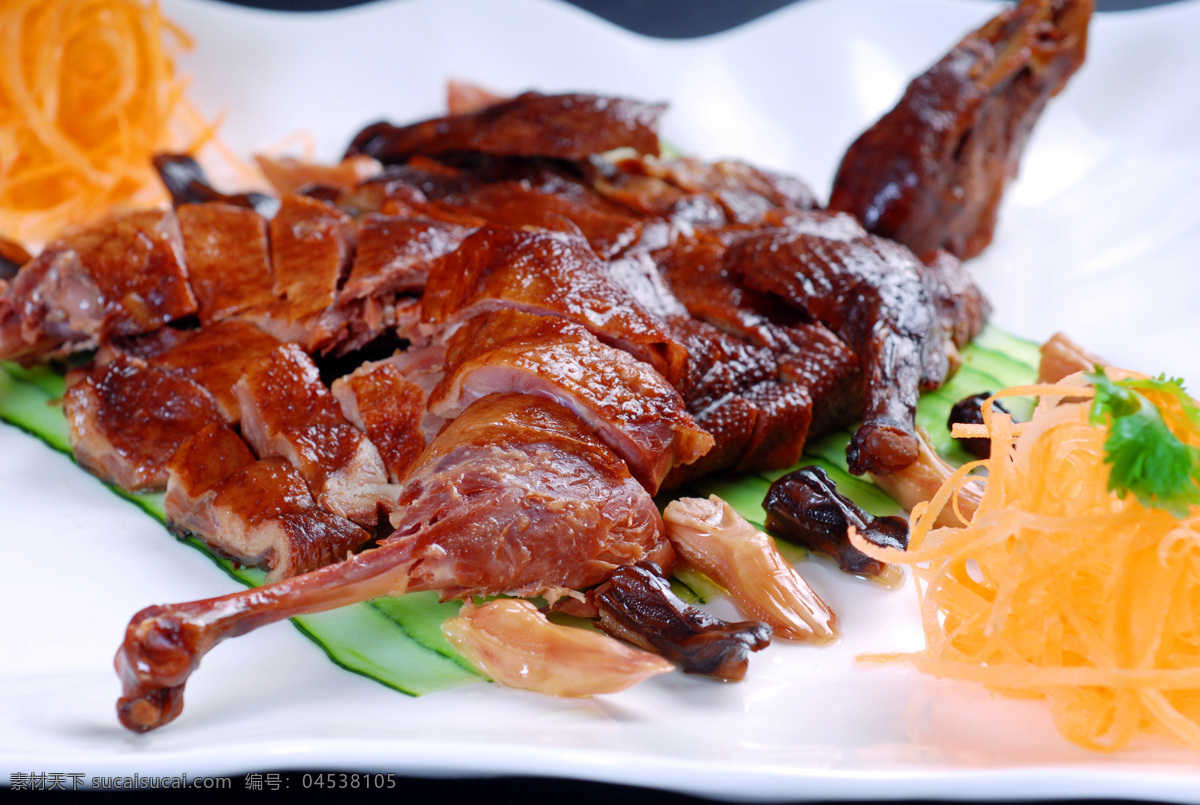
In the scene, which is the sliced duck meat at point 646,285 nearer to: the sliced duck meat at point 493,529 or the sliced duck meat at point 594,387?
the sliced duck meat at point 594,387

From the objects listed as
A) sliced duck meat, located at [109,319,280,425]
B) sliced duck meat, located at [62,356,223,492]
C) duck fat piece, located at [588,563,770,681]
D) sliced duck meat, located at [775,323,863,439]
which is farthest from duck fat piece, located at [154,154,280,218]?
duck fat piece, located at [588,563,770,681]

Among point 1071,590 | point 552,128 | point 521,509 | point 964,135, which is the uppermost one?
point 964,135

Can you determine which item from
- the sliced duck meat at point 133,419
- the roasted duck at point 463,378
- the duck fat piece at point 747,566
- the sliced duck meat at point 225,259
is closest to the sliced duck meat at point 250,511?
the roasted duck at point 463,378

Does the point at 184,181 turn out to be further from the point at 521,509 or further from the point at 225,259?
the point at 521,509

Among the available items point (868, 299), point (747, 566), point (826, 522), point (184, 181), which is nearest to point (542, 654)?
point (747, 566)

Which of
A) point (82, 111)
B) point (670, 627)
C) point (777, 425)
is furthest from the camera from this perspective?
point (82, 111)

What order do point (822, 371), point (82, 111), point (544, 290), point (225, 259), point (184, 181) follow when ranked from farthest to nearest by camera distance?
point (82, 111)
point (184, 181)
point (225, 259)
point (822, 371)
point (544, 290)
